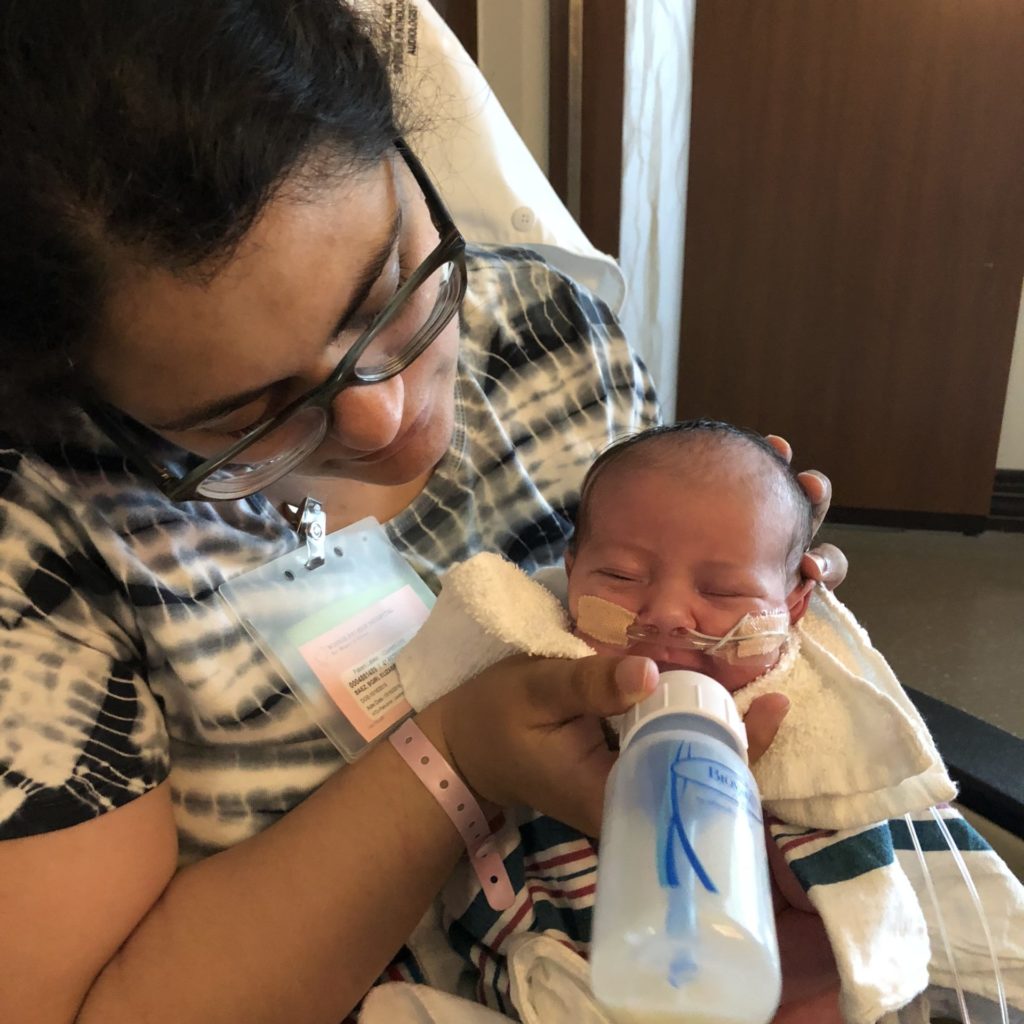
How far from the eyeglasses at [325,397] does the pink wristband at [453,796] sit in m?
0.26

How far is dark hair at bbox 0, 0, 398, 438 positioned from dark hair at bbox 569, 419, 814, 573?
0.44 meters

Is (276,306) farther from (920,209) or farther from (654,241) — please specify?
(920,209)

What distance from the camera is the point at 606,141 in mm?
2574

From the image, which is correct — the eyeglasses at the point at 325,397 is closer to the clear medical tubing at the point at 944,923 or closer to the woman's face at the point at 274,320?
the woman's face at the point at 274,320

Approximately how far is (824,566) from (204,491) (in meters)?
0.65

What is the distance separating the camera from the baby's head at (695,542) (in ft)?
2.89

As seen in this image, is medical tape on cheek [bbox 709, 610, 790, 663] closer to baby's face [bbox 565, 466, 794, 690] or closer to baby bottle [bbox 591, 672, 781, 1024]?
baby's face [bbox 565, 466, 794, 690]

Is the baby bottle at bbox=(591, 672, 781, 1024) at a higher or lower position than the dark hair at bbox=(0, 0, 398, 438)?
lower

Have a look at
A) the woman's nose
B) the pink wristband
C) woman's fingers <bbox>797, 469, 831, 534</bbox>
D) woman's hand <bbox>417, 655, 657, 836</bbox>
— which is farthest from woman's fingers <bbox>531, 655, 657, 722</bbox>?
woman's fingers <bbox>797, 469, 831, 534</bbox>

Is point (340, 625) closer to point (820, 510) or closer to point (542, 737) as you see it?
point (542, 737)

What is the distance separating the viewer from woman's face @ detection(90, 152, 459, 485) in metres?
0.65

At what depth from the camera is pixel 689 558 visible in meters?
0.91

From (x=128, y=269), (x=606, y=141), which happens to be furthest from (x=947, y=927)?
(x=606, y=141)

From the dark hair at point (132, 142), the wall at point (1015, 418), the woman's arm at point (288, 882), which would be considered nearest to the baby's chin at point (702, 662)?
the woman's arm at point (288, 882)
